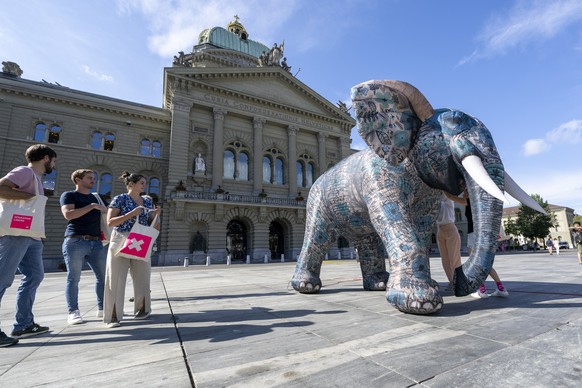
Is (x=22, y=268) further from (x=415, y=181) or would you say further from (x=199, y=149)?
(x=199, y=149)

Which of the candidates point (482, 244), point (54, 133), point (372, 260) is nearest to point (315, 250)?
point (372, 260)

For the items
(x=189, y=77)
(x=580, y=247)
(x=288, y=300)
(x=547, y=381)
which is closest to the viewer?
(x=547, y=381)

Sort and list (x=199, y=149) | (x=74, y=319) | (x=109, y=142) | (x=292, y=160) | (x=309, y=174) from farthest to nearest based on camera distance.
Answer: (x=309, y=174), (x=292, y=160), (x=199, y=149), (x=109, y=142), (x=74, y=319)

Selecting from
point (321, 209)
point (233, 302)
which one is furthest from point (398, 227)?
point (233, 302)

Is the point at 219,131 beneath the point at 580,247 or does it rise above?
above

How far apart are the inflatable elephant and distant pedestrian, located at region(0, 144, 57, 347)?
3.14 m

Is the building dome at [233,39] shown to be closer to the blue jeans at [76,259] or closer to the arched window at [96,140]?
the arched window at [96,140]

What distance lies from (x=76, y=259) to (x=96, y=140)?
72.8 feet

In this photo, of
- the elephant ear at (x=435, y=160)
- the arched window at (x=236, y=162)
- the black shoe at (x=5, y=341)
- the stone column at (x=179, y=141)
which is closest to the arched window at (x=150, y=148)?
the stone column at (x=179, y=141)

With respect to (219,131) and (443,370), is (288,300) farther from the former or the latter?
(219,131)

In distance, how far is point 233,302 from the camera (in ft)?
12.8

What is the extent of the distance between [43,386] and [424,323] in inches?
96.7

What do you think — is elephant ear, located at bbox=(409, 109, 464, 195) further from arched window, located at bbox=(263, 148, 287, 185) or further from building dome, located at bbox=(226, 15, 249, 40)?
building dome, located at bbox=(226, 15, 249, 40)

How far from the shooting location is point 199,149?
22562mm
